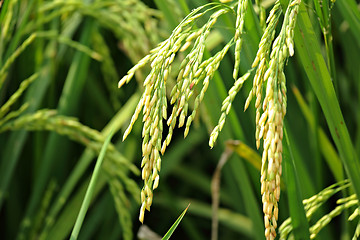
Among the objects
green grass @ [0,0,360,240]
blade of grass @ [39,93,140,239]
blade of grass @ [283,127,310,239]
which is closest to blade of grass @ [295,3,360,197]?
green grass @ [0,0,360,240]

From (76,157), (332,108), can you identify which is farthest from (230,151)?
(76,157)

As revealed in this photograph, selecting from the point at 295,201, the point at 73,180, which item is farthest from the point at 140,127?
the point at 295,201

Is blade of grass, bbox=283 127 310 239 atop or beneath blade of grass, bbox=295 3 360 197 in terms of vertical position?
beneath

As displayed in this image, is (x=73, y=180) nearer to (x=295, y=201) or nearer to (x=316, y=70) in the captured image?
(x=295, y=201)

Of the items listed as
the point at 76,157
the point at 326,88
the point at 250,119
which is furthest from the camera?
the point at 76,157

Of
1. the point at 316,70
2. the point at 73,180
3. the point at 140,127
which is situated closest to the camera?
the point at 316,70

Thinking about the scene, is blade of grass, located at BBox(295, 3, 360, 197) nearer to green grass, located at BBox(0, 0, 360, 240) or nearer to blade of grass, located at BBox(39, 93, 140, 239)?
green grass, located at BBox(0, 0, 360, 240)

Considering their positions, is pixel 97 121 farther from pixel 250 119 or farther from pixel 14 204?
pixel 250 119

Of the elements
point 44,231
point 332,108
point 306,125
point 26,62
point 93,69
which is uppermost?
point 26,62
